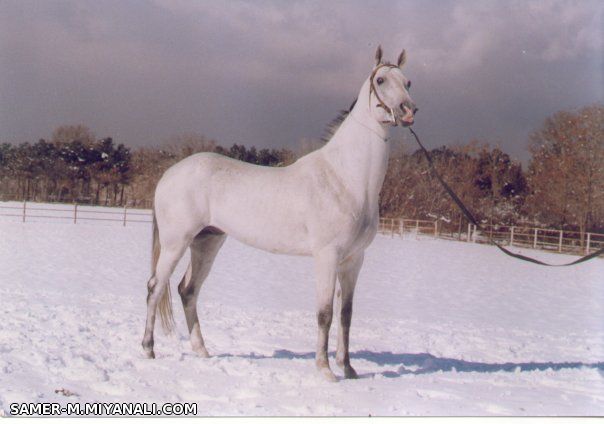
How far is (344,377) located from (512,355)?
2.36 meters

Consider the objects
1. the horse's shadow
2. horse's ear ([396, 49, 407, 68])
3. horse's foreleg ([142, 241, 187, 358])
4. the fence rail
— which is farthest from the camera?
the fence rail

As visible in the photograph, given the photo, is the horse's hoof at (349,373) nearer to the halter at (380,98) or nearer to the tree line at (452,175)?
the halter at (380,98)

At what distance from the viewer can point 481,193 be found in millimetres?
27484

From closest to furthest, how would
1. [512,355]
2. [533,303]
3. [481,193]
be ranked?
[512,355]
[533,303]
[481,193]

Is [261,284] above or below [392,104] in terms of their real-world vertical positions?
below

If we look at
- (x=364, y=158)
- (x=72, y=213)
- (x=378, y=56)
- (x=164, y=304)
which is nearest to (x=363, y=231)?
(x=364, y=158)

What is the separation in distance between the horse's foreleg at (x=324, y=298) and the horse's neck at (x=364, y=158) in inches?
22.0

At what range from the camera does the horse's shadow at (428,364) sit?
4910 mm

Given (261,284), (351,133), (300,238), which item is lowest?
(261,284)

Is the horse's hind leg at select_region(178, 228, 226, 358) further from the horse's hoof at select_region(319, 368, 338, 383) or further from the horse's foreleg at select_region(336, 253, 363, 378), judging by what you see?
the horse's hoof at select_region(319, 368, 338, 383)

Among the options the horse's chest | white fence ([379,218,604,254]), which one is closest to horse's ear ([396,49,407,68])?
the horse's chest

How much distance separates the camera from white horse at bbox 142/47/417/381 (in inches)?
165

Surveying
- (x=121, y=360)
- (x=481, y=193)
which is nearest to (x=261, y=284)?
(x=121, y=360)

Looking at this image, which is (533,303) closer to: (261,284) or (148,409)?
(261,284)
